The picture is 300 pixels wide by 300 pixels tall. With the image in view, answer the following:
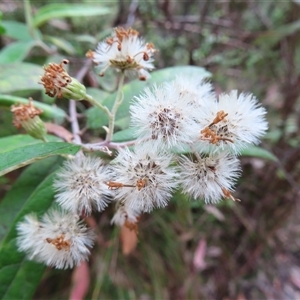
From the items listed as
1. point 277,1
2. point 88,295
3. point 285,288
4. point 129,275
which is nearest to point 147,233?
point 129,275

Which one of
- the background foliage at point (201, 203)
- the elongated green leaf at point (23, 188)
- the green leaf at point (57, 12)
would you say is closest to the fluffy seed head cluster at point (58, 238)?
the elongated green leaf at point (23, 188)

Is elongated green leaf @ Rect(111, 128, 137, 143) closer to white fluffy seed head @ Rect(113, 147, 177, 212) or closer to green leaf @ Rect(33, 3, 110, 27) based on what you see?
white fluffy seed head @ Rect(113, 147, 177, 212)

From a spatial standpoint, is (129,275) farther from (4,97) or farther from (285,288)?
(4,97)

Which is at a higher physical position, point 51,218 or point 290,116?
point 290,116

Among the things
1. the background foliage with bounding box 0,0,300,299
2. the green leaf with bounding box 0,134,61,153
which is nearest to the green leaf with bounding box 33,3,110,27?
the background foliage with bounding box 0,0,300,299

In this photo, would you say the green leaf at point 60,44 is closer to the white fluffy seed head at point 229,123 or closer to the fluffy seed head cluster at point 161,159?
the fluffy seed head cluster at point 161,159

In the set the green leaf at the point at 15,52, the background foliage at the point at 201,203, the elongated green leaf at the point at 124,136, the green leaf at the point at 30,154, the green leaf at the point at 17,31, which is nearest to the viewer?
the green leaf at the point at 30,154

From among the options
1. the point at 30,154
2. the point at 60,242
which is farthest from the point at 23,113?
the point at 60,242
